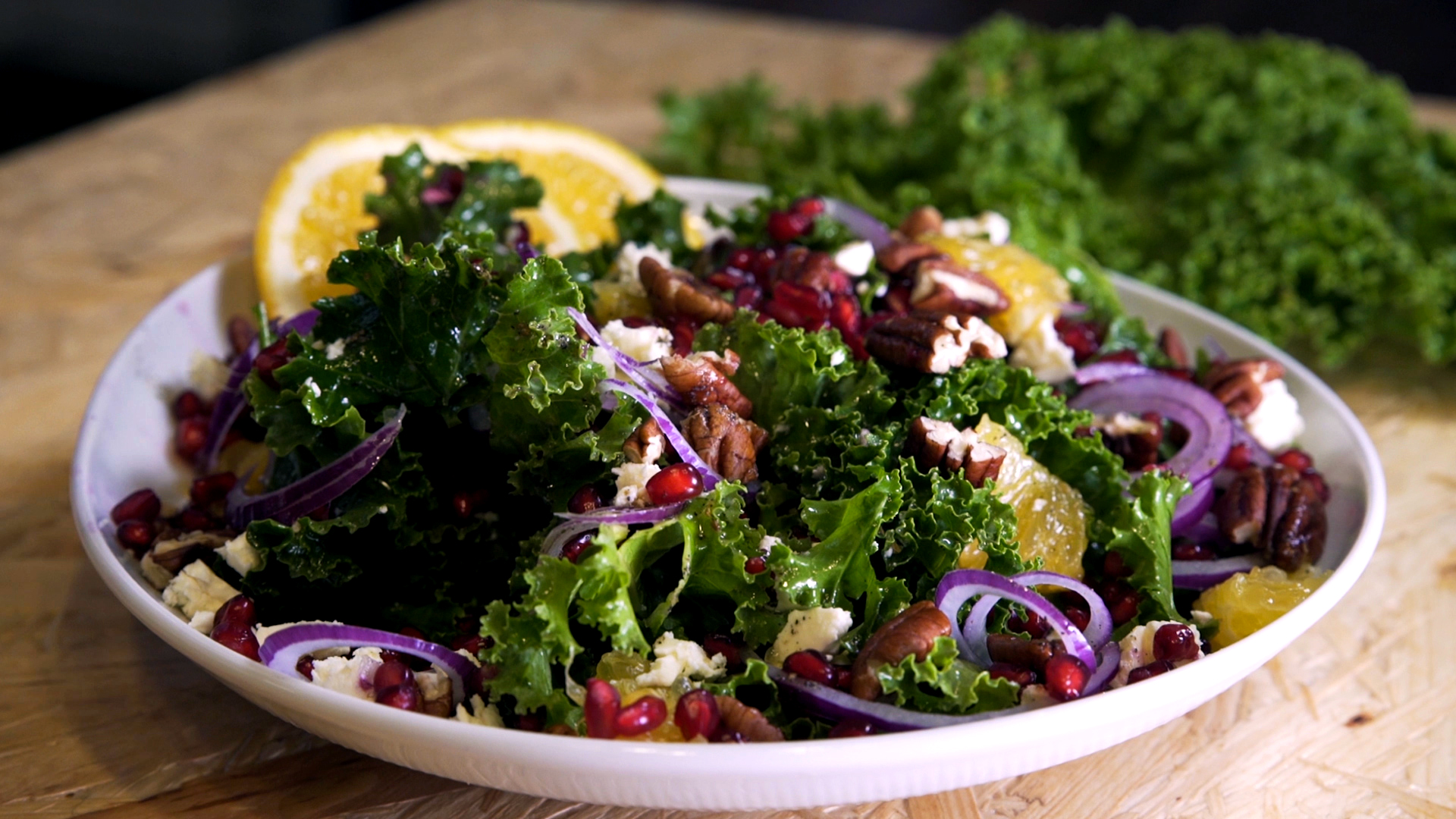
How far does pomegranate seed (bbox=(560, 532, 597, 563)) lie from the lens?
1922 mm

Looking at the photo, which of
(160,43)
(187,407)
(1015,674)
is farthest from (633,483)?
(160,43)

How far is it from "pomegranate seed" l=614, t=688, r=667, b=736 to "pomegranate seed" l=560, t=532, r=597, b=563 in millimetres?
280

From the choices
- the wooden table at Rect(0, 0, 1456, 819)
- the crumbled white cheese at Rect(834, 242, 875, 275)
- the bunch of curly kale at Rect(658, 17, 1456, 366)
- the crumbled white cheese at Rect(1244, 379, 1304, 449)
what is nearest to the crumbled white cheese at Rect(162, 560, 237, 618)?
the wooden table at Rect(0, 0, 1456, 819)

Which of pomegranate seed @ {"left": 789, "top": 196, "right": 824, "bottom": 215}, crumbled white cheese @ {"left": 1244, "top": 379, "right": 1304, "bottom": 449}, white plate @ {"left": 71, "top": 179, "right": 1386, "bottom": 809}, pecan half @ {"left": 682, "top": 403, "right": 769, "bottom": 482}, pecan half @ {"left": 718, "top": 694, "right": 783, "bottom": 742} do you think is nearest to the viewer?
white plate @ {"left": 71, "top": 179, "right": 1386, "bottom": 809}

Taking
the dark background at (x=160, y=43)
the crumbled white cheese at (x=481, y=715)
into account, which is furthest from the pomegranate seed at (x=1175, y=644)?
the dark background at (x=160, y=43)

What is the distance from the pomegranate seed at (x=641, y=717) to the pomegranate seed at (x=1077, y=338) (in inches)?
54.3

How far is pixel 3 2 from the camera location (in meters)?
8.06

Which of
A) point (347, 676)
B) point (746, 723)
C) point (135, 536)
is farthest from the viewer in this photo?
point (135, 536)

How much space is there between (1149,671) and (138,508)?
5.96 feet

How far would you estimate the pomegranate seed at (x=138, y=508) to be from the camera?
2.34 metres

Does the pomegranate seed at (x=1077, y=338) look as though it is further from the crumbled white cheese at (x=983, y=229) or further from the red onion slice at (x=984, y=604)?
the red onion slice at (x=984, y=604)

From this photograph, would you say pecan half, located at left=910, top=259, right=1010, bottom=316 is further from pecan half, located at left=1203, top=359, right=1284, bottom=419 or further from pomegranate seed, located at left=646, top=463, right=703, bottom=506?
pomegranate seed, located at left=646, top=463, right=703, bottom=506

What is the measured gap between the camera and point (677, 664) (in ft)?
6.05

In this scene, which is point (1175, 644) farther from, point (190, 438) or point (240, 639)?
point (190, 438)
